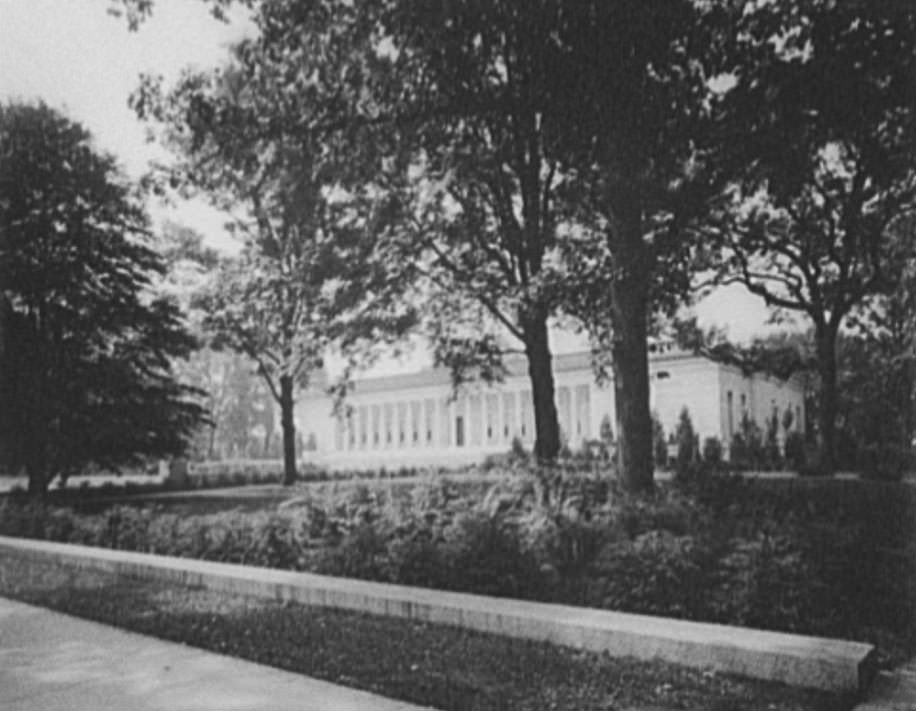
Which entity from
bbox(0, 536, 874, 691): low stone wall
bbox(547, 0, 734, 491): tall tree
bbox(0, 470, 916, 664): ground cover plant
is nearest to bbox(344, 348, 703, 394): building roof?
bbox(0, 470, 916, 664): ground cover plant

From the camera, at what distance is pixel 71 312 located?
23219 millimetres

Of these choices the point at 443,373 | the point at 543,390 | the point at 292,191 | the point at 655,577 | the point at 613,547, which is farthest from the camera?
the point at 443,373

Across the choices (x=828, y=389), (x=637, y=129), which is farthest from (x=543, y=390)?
(x=828, y=389)

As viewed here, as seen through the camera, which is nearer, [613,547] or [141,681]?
[141,681]

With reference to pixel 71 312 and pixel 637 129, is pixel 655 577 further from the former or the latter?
pixel 71 312

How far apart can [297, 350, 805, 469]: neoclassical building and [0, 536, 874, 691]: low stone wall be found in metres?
41.5

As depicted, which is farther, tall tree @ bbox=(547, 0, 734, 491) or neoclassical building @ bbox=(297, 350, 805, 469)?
neoclassical building @ bbox=(297, 350, 805, 469)

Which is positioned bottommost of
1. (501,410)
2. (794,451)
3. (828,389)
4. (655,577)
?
(655,577)

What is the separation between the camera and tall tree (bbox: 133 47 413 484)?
13.0 metres

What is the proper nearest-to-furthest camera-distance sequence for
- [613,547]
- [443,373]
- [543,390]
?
[613,547] → [543,390] → [443,373]

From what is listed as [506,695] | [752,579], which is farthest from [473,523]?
[506,695]

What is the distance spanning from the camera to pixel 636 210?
11.1 m

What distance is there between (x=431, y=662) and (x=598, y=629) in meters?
1.35

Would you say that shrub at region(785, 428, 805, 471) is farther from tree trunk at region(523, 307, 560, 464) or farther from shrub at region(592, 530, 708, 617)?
shrub at region(592, 530, 708, 617)
